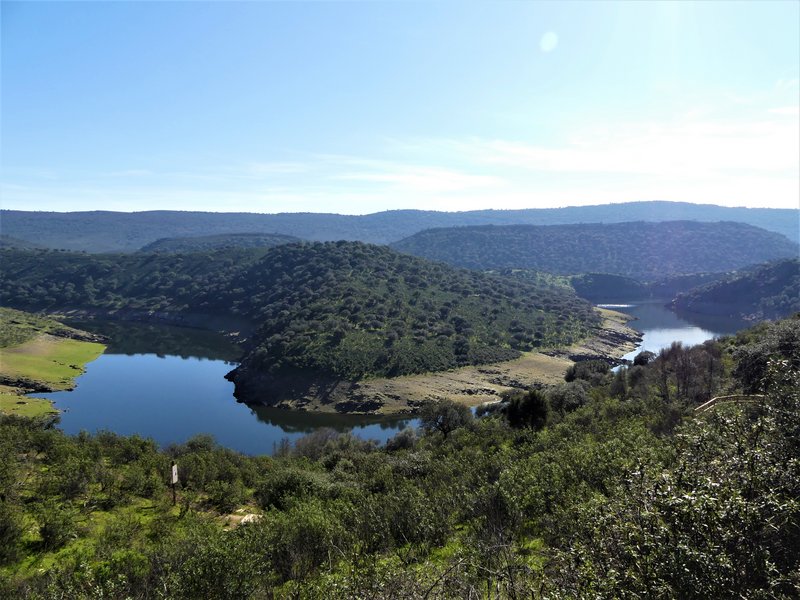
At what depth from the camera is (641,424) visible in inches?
1147

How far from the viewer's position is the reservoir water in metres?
63.2

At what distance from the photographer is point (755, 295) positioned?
165 m

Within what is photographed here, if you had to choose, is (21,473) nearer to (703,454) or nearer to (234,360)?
(703,454)

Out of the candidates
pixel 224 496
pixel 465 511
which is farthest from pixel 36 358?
pixel 465 511

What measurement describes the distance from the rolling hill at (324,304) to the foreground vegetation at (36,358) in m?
30.3

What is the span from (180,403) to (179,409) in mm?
3264

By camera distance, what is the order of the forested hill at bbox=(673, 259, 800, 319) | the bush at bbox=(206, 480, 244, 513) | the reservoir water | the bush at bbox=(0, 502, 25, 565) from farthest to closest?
the forested hill at bbox=(673, 259, 800, 319), the reservoir water, the bush at bbox=(206, 480, 244, 513), the bush at bbox=(0, 502, 25, 565)

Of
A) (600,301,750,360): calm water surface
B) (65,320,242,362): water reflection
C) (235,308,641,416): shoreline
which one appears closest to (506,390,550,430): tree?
(235,308,641,416): shoreline

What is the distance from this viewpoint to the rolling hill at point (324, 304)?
8656 cm

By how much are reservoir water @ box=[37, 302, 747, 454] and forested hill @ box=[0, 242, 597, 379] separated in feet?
35.1

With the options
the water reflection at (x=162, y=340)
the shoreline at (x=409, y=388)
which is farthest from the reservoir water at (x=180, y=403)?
the shoreline at (x=409, y=388)

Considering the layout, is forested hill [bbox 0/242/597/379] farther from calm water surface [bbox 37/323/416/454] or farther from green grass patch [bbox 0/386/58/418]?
green grass patch [bbox 0/386/58/418]

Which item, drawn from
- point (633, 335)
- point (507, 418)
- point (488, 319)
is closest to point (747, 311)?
point (633, 335)

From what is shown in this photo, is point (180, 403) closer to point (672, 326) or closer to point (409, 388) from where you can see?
point (409, 388)
